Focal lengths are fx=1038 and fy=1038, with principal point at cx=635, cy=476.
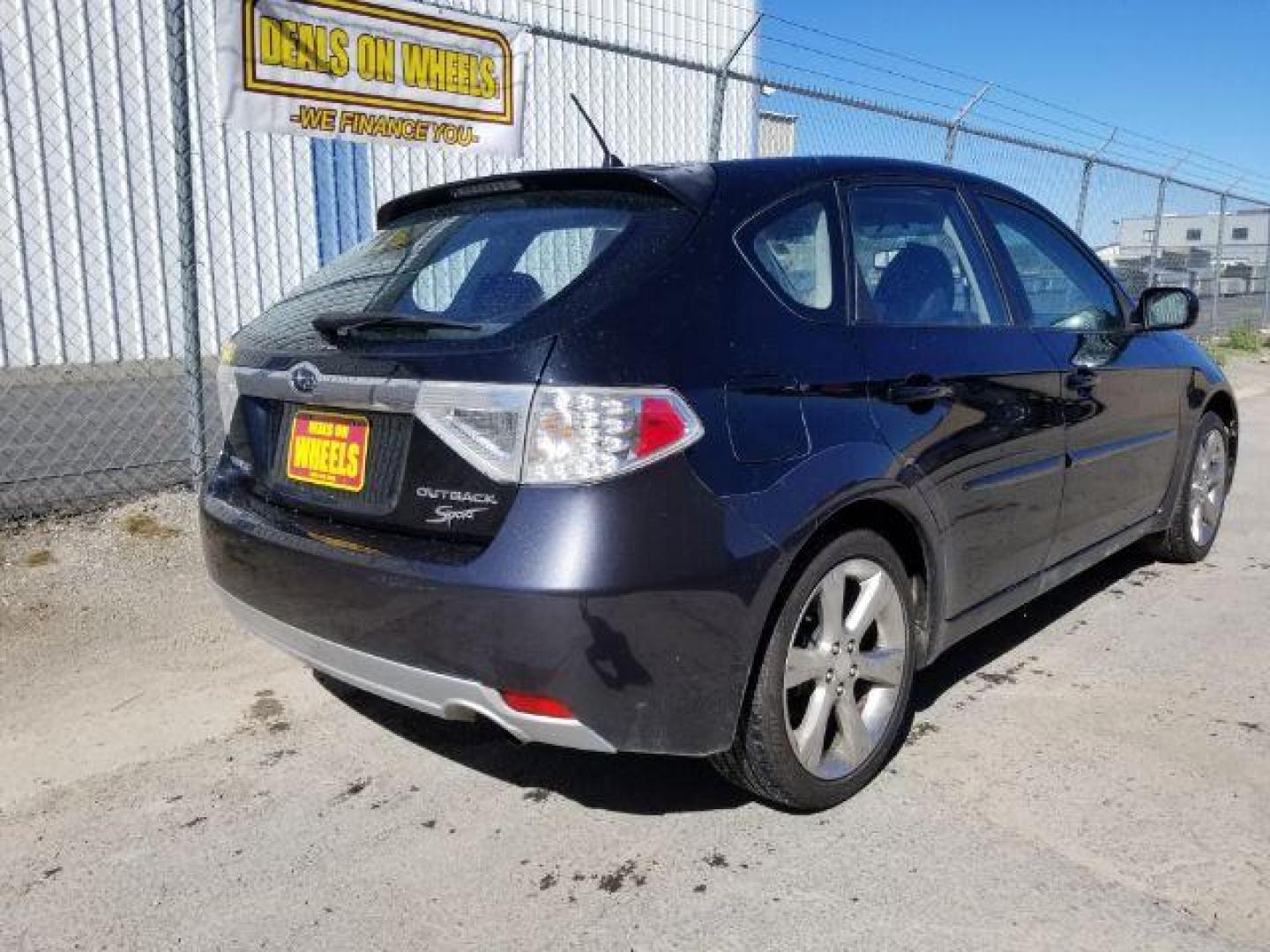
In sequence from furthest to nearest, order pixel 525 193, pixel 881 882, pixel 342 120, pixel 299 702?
pixel 342 120 → pixel 299 702 → pixel 525 193 → pixel 881 882

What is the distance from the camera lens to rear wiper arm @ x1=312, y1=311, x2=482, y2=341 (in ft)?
7.73

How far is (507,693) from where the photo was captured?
2162mm

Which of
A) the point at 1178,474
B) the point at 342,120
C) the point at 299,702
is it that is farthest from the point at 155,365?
the point at 1178,474

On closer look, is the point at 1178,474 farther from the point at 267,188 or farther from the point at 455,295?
the point at 267,188

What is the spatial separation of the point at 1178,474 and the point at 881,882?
2933mm

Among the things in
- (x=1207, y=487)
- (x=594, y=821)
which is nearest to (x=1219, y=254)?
(x=1207, y=487)

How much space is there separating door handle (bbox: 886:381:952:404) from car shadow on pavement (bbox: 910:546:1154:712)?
1.05 meters

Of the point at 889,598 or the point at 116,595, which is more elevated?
the point at 889,598

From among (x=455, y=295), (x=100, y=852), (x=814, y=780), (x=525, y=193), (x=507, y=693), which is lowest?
(x=100, y=852)

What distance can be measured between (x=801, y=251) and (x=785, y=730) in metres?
1.19

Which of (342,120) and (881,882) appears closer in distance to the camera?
(881,882)

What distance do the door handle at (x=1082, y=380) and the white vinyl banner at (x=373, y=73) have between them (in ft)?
14.0

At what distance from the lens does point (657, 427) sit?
7.00 feet

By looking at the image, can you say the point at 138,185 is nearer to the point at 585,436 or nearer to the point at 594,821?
the point at 594,821
